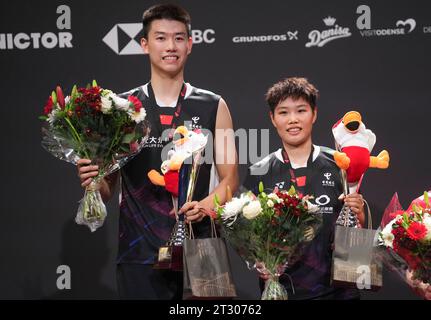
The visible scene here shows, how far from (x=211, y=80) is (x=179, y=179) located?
3.94 feet

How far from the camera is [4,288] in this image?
4.68 meters

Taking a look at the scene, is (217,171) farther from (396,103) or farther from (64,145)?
(396,103)

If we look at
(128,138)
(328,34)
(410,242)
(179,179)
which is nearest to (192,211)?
(179,179)

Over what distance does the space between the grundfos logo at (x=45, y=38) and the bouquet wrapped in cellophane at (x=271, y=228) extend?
1.88 meters

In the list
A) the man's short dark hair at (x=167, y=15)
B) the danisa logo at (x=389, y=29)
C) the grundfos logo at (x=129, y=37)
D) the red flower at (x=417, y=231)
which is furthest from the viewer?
the grundfos logo at (x=129, y=37)

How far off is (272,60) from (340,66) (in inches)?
15.7

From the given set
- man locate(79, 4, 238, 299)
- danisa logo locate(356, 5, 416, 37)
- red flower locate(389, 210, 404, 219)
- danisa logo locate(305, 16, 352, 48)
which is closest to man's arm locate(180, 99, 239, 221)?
man locate(79, 4, 238, 299)

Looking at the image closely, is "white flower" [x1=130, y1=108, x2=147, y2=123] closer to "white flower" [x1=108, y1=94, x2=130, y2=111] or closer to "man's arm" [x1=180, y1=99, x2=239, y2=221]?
"white flower" [x1=108, y1=94, x2=130, y2=111]

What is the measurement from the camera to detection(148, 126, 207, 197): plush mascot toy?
346 cm

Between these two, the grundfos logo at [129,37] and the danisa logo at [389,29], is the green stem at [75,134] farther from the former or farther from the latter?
the danisa logo at [389,29]

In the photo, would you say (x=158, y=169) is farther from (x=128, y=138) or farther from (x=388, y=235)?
(x=388, y=235)

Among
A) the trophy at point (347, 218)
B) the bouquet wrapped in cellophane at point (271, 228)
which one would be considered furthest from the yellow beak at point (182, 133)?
the trophy at point (347, 218)

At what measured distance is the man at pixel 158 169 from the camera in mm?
3611
